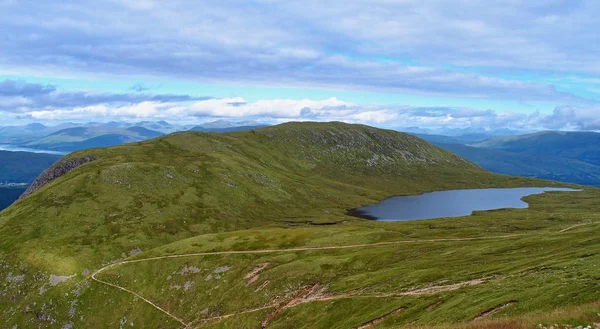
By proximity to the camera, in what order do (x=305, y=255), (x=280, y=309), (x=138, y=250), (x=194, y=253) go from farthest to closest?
(x=138, y=250) → (x=194, y=253) → (x=305, y=255) → (x=280, y=309)

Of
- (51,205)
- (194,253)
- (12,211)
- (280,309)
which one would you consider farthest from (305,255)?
(12,211)

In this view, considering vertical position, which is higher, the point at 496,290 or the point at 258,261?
the point at 496,290

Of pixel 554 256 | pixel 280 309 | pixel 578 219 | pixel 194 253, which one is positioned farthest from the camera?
pixel 578 219

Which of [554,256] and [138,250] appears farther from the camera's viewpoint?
[138,250]

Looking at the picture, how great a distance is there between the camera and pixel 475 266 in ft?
227

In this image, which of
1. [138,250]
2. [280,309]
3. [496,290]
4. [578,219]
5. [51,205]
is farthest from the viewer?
[51,205]

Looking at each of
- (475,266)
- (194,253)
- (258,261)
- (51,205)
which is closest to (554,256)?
(475,266)

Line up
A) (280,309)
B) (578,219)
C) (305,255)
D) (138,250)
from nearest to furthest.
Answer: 1. (280,309)
2. (305,255)
3. (578,219)
4. (138,250)

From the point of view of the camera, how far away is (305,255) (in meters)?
108

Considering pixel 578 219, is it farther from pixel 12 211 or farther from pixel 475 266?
pixel 12 211

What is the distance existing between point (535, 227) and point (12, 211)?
697 feet

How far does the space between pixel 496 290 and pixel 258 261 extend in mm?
70508

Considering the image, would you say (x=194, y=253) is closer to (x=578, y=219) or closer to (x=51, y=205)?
(x=51, y=205)

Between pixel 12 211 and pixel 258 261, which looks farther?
pixel 12 211
